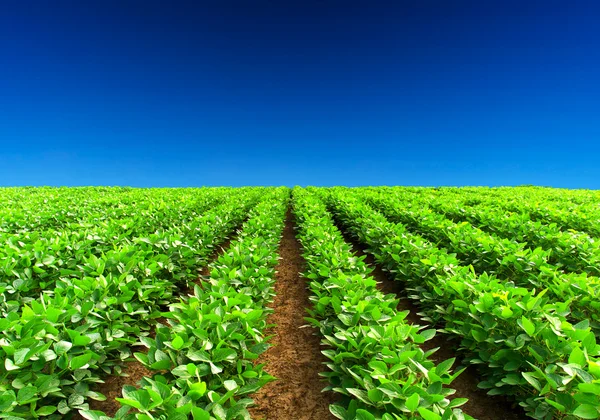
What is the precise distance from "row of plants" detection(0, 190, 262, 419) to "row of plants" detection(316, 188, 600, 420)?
3.71 m

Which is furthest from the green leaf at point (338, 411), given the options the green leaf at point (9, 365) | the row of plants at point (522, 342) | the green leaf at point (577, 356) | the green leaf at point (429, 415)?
the green leaf at point (9, 365)

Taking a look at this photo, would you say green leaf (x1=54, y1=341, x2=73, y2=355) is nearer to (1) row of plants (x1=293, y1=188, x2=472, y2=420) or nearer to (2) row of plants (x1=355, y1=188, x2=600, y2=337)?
(1) row of plants (x1=293, y1=188, x2=472, y2=420)

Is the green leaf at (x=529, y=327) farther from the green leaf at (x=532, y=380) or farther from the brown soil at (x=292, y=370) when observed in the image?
the brown soil at (x=292, y=370)

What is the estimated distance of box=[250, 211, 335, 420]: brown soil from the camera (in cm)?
312

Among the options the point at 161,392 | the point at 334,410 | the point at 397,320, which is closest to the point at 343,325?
the point at 397,320

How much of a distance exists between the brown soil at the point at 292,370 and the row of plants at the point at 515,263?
3043mm

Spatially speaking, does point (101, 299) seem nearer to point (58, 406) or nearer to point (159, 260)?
point (58, 406)

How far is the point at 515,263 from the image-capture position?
5133mm

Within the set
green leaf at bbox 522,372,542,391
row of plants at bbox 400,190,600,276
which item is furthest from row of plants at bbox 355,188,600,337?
green leaf at bbox 522,372,542,391

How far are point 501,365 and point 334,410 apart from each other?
6.46 feet

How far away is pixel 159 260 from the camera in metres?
4.93

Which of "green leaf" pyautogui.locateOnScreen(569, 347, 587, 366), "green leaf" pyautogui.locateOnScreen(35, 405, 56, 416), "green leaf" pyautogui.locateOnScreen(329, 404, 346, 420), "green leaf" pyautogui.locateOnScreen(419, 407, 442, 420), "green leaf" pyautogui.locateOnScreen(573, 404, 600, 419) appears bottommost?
"green leaf" pyautogui.locateOnScreen(35, 405, 56, 416)

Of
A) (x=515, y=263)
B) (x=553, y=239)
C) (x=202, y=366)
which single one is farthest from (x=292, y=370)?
(x=553, y=239)

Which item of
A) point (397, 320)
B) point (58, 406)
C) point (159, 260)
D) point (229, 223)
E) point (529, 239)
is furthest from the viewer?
point (229, 223)
